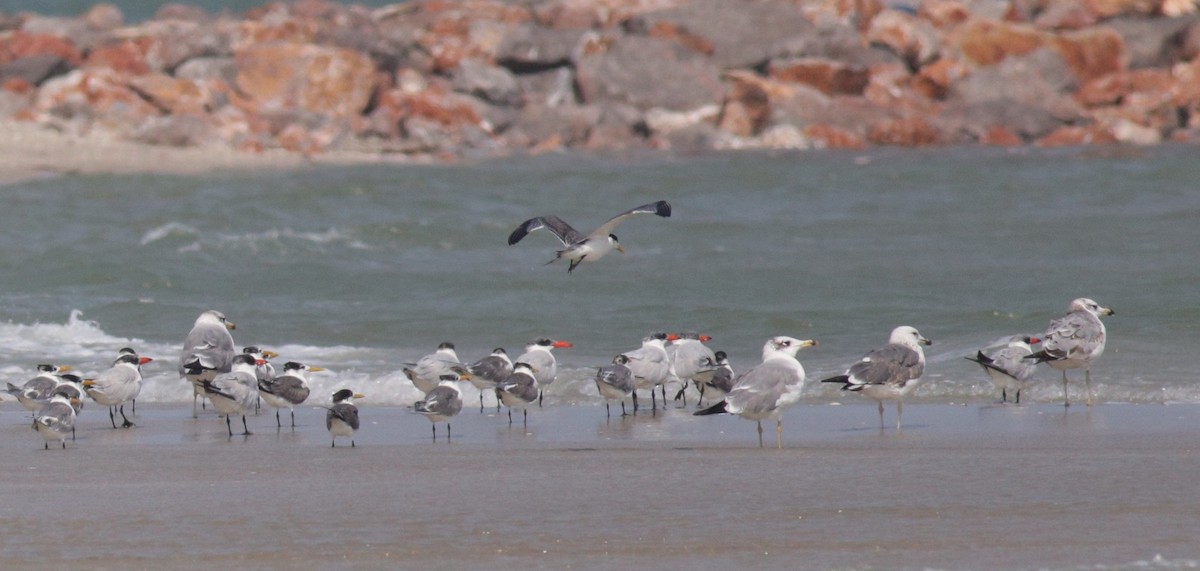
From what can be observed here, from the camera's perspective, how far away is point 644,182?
3105 centimetres

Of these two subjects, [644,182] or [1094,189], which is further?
[644,182]

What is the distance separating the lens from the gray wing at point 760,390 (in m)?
9.91

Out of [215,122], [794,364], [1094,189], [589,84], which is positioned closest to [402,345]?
[794,364]

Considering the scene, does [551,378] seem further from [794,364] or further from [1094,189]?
[1094,189]

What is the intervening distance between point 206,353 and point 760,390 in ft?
14.5

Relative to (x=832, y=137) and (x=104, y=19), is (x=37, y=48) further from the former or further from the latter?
(x=832, y=137)

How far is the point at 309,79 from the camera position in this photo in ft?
128

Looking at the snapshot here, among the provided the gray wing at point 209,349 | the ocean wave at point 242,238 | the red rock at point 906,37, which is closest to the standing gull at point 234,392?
the gray wing at point 209,349

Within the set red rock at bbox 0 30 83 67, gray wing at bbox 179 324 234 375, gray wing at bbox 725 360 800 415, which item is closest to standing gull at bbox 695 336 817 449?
gray wing at bbox 725 360 800 415

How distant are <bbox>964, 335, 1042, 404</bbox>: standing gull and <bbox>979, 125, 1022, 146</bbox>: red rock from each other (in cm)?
2668

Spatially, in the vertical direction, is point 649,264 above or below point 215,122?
below

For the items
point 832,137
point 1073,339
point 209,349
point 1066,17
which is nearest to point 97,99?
point 832,137

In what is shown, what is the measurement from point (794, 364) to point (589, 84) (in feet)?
102

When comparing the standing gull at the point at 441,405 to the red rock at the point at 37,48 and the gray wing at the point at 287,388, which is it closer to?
the gray wing at the point at 287,388
